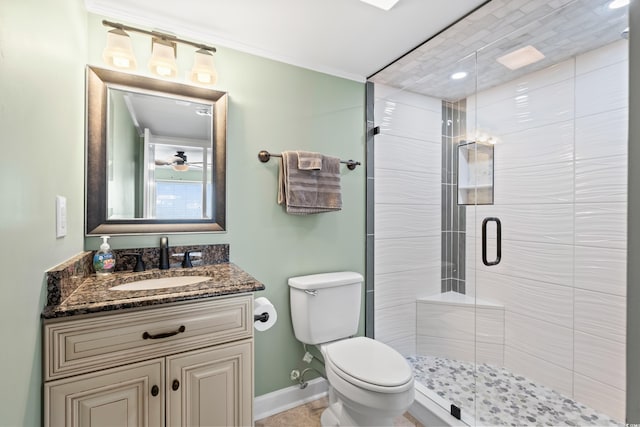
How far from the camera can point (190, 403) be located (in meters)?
1.16

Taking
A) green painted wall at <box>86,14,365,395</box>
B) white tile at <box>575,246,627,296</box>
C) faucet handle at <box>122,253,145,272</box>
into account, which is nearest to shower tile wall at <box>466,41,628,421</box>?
white tile at <box>575,246,627,296</box>

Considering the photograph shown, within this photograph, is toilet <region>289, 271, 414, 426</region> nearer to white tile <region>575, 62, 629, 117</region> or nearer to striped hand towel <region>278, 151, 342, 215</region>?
striped hand towel <region>278, 151, 342, 215</region>

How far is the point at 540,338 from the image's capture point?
197cm

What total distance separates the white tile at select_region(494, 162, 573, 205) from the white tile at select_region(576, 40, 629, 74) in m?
0.57

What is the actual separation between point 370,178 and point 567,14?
4.39 feet

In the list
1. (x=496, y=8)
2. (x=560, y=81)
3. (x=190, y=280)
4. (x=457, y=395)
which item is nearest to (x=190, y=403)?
(x=190, y=280)

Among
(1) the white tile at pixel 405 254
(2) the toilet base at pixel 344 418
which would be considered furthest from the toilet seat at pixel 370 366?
(1) the white tile at pixel 405 254

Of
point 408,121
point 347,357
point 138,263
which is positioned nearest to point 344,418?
point 347,357

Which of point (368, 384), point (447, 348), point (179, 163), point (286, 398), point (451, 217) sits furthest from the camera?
point (451, 217)

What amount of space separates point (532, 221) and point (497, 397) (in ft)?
3.89

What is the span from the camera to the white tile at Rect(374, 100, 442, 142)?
7.34 feet

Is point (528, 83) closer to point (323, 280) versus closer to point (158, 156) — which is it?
point (323, 280)

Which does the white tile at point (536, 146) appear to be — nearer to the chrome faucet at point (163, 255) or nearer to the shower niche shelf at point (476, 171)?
the shower niche shelf at point (476, 171)

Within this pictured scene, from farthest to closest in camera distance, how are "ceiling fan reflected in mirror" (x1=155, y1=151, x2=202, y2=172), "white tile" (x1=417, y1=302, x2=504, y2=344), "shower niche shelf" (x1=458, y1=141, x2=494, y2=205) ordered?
"shower niche shelf" (x1=458, y1=141, x2=494, y2=205) < "white tile" (x1=417, y1=302, x2=504, y2=344) < "ceiling fan reflected in mirror" (x1=155, y1=151, x2=202, y2=172)
